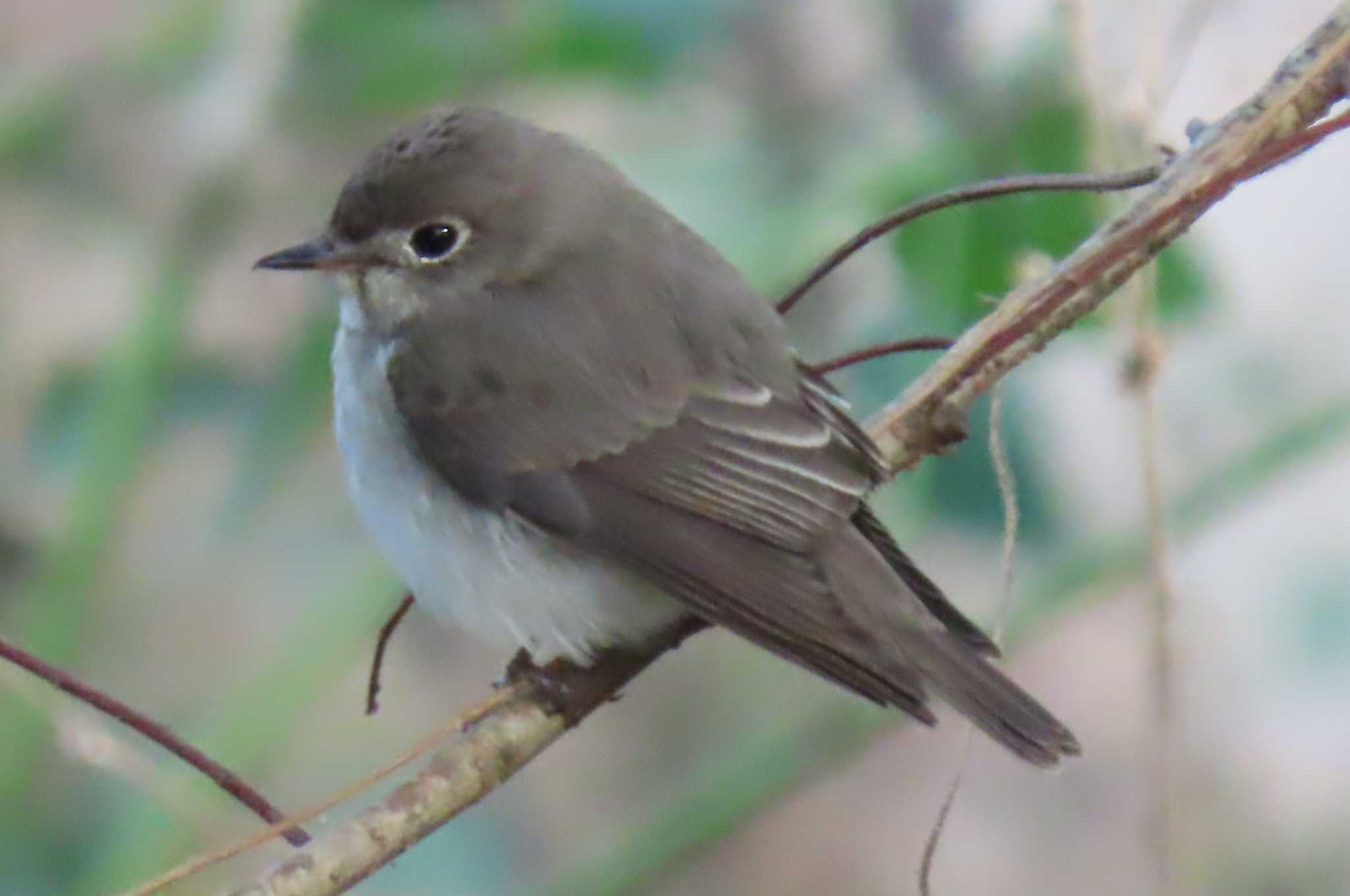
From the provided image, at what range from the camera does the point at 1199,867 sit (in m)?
3.97

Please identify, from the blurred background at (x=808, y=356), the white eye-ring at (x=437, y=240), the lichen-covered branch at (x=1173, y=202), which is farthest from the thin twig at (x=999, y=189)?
the white eye-ring at (x=437, y=240)

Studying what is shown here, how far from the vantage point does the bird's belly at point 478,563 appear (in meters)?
2.19

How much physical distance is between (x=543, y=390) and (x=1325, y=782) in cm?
268

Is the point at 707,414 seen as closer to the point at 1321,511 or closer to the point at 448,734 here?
the point at 448,734

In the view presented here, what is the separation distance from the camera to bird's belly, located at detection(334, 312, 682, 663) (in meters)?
2.19

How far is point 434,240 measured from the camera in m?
2.42

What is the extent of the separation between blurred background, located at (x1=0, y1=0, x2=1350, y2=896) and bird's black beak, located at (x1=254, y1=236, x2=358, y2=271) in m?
0.62

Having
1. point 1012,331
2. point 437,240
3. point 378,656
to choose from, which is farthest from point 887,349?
point 437,240

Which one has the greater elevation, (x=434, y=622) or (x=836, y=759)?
(x=836, y=759)

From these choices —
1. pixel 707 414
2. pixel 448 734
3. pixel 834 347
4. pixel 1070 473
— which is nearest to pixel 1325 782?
pixel 1070 473

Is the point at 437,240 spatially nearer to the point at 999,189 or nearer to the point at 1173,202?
the point at 999,189

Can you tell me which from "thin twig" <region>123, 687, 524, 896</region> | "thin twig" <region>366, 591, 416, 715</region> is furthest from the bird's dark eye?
"thin twig" <region>123, 687, 524, 896</region>

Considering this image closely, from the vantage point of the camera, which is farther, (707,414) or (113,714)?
(707,414)

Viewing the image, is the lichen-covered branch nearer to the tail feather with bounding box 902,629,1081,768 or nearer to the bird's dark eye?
the tail feather with bounding box 902,629,1081,768
